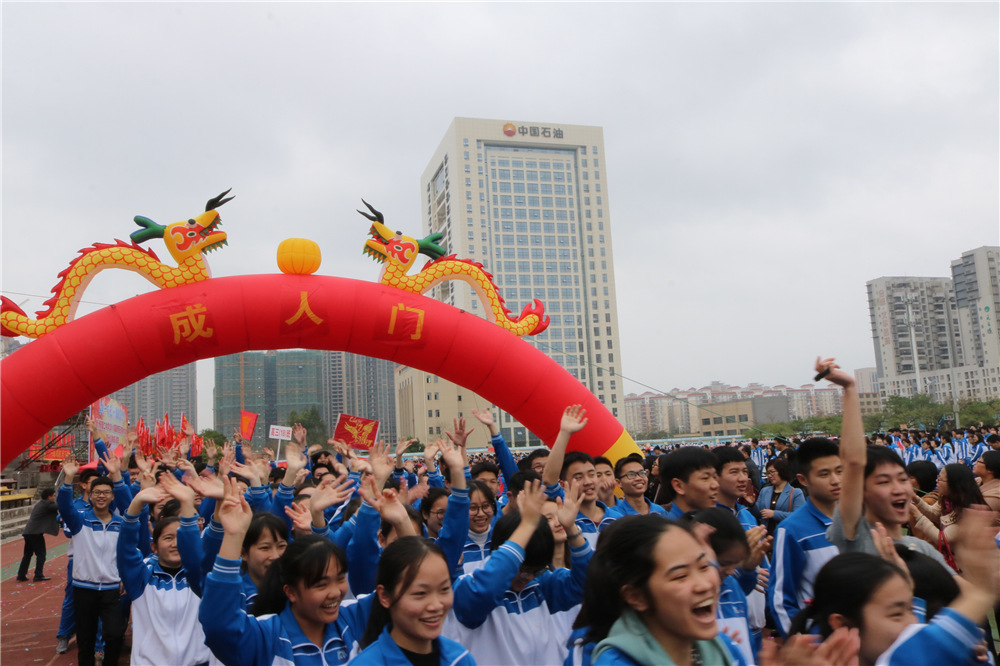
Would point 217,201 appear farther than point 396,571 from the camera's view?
Yes

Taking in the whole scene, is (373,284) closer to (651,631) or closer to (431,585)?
(431,585)

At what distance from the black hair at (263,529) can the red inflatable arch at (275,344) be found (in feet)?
13.7

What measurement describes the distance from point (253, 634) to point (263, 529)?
2.31 ft

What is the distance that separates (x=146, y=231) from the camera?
667cm

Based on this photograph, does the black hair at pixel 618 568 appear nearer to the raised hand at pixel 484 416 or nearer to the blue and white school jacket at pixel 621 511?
the blue and white school jacket at pixel 621 511

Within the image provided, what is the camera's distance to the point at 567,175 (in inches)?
2335

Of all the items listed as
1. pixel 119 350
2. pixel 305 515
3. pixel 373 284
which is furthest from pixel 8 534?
pixel 305 515

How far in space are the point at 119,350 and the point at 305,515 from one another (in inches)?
171

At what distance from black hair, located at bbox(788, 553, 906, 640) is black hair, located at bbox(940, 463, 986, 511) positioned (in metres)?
2.66

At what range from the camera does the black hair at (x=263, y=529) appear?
2680mm

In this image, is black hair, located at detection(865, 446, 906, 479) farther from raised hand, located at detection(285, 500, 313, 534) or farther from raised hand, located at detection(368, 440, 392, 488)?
raised hand, located at detection(285, 500, 313, 534)

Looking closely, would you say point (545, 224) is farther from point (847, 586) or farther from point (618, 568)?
point (618, 568)

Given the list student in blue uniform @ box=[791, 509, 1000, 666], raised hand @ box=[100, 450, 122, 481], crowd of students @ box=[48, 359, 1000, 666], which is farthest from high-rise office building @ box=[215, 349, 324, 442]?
student in blue uniform @ box=[791, 509, 1000, 666]

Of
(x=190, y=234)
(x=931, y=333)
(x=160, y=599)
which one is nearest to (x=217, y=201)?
(x=190, y=234)
